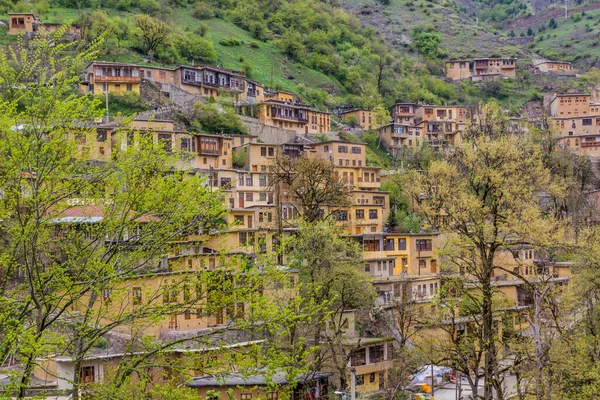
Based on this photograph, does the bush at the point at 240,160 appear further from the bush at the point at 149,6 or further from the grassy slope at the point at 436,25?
the grassy slope at the point at 436,25

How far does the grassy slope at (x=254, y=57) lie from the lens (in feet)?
346

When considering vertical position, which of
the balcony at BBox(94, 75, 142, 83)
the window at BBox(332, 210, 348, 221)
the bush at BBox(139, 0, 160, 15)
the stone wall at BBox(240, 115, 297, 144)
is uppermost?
the bush at BBox(139, 0, 160, 15)

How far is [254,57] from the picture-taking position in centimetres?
11469

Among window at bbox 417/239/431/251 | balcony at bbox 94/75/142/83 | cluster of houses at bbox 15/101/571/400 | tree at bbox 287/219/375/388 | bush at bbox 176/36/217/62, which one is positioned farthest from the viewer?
bush at bbox 176/36/217/62

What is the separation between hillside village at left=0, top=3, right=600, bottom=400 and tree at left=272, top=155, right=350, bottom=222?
0.24 metres

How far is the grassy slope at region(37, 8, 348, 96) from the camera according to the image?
346 feet

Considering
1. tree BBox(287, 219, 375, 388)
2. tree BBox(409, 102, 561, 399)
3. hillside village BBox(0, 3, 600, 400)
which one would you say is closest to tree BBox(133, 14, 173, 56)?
hillside village BBox(0, 3, 600, 400)

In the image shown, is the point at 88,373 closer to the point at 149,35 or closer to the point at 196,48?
the point at 149,35

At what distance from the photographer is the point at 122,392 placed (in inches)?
470

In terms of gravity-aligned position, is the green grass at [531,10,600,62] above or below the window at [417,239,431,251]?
above

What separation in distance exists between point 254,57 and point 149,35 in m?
25.0

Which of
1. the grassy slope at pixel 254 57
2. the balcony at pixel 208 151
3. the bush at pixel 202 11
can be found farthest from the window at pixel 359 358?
the bush at pixel 202 11

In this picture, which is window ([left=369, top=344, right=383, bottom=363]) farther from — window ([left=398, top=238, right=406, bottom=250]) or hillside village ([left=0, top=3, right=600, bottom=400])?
window ([left=398, top=238, right=406, bottom=250])

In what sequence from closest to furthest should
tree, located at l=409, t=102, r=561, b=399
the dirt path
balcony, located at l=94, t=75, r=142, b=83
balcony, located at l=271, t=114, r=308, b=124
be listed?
tree, located at l=409, t=102, r=561, b=399
balcony, located at l=94, t=75, r=142, b=83
balcony, located at l=271, t=114, r=308, b=124
the dirt path
